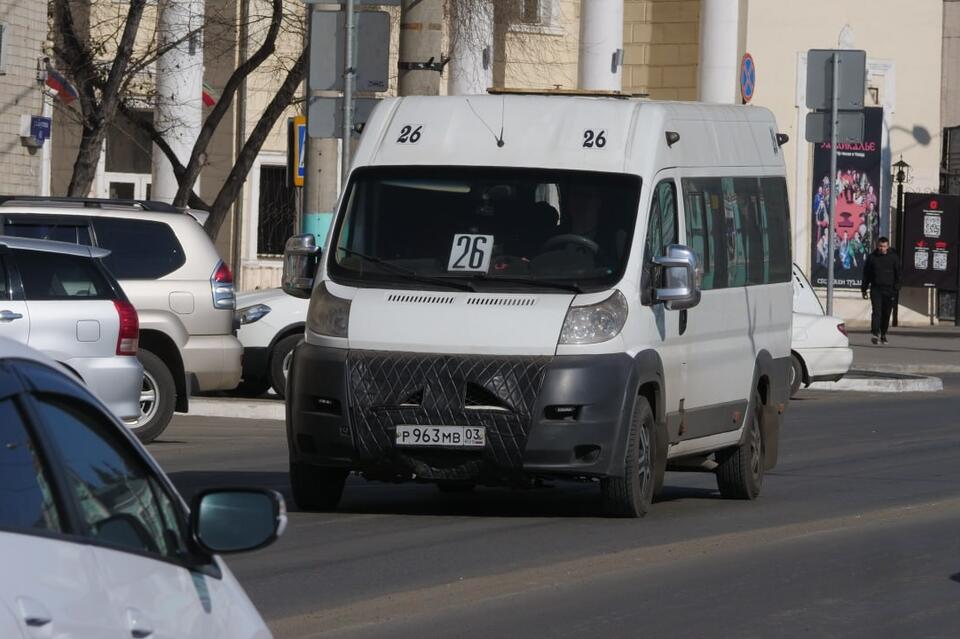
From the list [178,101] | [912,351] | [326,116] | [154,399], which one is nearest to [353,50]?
[326,116]

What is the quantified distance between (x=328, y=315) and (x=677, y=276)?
6.55 feet

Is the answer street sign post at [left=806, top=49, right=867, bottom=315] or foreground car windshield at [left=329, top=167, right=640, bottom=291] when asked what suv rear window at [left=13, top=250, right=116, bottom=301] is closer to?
foreground car windshield at [left=329, top=167, right=640, bottom=291]

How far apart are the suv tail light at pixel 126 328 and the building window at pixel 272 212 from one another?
1074 inches

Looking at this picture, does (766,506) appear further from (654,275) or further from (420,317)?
(420,317)

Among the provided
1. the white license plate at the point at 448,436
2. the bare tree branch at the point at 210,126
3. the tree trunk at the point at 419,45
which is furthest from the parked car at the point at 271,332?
the white license plate at the point at 448,436

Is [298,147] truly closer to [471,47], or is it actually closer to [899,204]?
[471,47]

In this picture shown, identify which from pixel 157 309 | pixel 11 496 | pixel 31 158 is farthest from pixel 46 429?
pixel 31 158

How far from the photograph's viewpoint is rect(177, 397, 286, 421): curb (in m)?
19.5

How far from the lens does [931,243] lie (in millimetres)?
44438

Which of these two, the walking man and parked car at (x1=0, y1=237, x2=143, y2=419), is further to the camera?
the walking man

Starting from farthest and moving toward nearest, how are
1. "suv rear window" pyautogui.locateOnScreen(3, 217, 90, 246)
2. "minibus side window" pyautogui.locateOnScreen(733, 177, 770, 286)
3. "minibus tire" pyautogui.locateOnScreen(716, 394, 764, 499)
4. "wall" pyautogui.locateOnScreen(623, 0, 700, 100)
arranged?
"wall" pyautogui.locateOnScreen(623, 0, 700, 100) < "suv rear window" pyautogui.locateOnScreen(3, 217, 90, 246) < "minibus side window" pyautogui.locateOnScreen(733, 177, 770, 286) < "minibus tire" pyautogui.locateOnScreen(716, 394, 764, 499)

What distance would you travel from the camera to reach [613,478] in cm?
1156

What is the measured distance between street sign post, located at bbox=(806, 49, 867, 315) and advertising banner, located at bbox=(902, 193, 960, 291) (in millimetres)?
18603

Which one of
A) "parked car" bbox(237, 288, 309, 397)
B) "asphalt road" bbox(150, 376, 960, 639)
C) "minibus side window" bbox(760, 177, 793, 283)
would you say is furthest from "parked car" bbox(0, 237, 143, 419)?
"parked car" bbox(237, 288, 309, 397)
